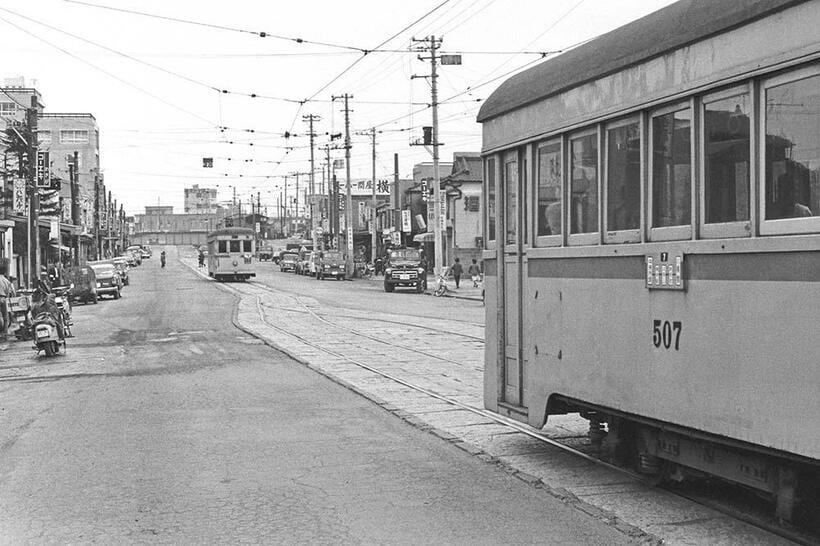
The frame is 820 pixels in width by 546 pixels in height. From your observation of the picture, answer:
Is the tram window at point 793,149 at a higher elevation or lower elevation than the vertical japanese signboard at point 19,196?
lower

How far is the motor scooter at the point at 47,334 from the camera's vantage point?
1930 centimetres

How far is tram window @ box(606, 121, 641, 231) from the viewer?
6574 mm

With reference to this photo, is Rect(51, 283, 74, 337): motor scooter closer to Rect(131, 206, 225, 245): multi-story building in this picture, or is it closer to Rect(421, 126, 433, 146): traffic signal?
Rect(421, 126, 433, 146): traffic signal

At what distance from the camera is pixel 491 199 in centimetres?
880

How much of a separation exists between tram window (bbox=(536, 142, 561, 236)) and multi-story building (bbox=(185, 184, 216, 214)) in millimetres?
175651

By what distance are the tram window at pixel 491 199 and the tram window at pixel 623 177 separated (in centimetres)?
189

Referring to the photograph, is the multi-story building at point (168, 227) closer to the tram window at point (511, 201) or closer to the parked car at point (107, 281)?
the parked car at point (107, 281)

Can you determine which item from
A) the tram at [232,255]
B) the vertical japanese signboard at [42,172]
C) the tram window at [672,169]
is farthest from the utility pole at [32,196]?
the tram window at [672,169]

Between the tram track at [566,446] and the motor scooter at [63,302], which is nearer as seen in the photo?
the tram track at [566,446]

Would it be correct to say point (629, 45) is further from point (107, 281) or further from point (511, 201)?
point (107, 281)

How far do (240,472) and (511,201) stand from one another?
326cm

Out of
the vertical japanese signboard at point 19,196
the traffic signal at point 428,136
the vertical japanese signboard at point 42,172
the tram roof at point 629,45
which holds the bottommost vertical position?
the tram roof at point 629,45

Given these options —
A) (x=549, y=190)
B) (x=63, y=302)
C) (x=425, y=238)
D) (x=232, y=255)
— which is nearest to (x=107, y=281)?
A: (x=232, y=255)

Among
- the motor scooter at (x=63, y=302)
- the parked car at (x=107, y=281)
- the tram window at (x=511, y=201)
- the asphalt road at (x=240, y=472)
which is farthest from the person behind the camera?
the parked car at (x=107, y=281)
